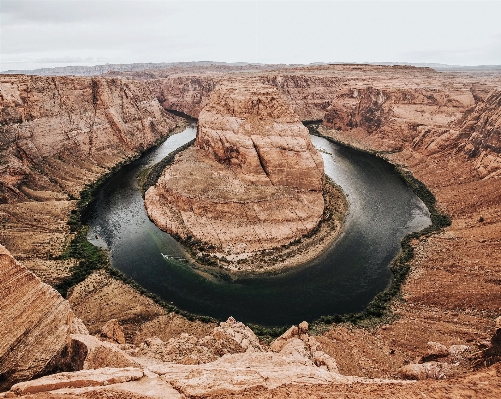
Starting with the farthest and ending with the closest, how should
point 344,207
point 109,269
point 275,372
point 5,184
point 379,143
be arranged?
point 379,143
point 344,207
point 5,184
point 109,269
point 275,372

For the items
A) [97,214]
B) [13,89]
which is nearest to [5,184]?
[97,214]

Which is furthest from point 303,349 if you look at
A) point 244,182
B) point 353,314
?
point 244,182

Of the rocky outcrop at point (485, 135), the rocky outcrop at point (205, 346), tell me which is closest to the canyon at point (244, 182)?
the rocky outcrop at point (205, 346)

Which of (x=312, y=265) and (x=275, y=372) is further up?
(x=275, y=372)

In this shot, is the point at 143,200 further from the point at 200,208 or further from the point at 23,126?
Answer: the point at 23,126

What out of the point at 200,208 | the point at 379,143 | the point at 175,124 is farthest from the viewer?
the point at 175,124

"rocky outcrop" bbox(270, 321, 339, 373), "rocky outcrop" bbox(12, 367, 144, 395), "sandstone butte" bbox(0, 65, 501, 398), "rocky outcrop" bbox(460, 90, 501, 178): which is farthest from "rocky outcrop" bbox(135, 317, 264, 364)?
"rocky outcrop" bbox(460, 90, 501, 178)
